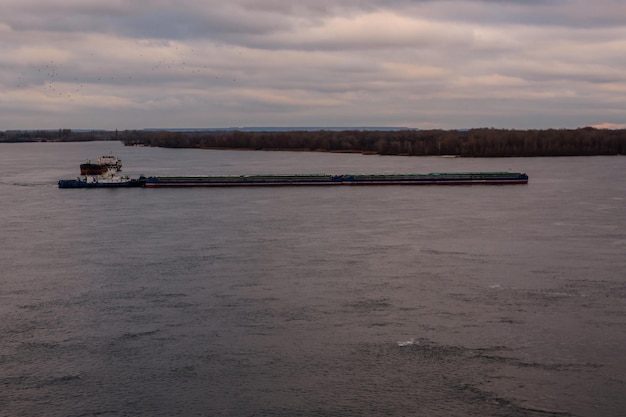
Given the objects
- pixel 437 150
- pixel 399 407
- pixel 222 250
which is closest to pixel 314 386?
Result: pixel 399 407

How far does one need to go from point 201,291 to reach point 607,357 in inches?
542

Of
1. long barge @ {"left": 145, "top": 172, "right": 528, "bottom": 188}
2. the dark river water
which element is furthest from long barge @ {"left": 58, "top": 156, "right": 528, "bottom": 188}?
the dark river water

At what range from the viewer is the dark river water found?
18.2 meters

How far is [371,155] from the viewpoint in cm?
14800

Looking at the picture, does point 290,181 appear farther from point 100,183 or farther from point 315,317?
point 315,317

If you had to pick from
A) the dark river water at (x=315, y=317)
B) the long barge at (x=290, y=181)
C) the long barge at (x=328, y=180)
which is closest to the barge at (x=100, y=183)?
the long barge at (x=290, y=181)

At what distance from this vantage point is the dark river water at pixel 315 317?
59.6 feet

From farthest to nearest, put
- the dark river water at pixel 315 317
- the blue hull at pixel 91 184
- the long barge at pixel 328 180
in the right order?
1. the long barge at pixel 328 180
2. the blue hull at pixel 91 184
3. the dark river water at pixel 315 317

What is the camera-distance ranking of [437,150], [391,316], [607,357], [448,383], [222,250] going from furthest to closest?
[437,150] → [222,250] → [391,316] → [607,357] → [448,383]

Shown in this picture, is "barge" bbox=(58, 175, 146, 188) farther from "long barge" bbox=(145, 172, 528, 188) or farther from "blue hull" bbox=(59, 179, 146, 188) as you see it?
"long barge" bbox=(145, 172, 528, 188)

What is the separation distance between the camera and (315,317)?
2397 cm

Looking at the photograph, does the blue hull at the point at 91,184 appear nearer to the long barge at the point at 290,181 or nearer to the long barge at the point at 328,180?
the long barge at the point at 290,181

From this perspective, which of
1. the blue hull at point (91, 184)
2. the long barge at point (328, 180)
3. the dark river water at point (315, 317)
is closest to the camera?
the dark river water at point (315, 317)

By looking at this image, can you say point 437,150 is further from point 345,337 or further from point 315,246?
point 345,337
